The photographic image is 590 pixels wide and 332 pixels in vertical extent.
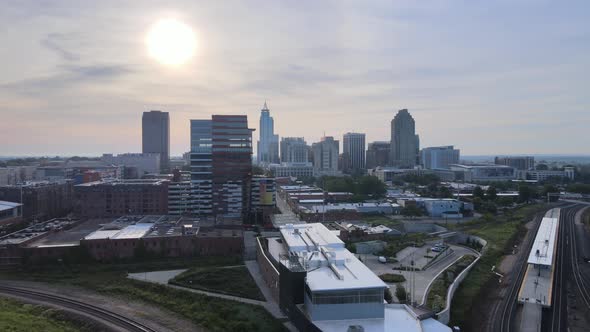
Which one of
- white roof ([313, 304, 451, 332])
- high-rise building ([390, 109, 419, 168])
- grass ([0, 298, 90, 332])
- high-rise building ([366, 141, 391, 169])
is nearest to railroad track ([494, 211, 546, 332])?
white roof ([313, 304, 451, 332])

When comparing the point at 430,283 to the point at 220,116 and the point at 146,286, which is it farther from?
the point at 220,116

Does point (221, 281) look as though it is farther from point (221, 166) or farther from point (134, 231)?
point (221, 166)

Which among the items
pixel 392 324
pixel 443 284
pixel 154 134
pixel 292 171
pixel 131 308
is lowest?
pixel 131 308

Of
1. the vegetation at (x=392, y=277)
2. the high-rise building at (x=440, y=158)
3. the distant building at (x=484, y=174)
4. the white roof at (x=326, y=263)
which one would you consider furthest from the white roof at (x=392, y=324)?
the high-rise building at (x=440, y=158)

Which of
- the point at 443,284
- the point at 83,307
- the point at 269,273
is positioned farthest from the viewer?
the point at 269,273

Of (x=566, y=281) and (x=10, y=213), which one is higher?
(x=10, y=213)

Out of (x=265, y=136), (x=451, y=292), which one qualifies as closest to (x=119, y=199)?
(x=451, y=292)

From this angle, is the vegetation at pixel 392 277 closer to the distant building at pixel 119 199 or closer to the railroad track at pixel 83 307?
the railroad track at pixel 83 307

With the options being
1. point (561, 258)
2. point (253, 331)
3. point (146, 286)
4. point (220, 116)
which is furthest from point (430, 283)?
point (220, 116)
